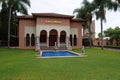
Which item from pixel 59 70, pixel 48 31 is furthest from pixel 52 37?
pixel 59 70

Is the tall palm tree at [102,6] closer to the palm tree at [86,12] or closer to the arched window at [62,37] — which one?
the palm tree at [86,12]

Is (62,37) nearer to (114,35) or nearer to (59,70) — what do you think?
(114,35)

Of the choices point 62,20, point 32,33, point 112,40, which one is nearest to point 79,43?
point 62,20

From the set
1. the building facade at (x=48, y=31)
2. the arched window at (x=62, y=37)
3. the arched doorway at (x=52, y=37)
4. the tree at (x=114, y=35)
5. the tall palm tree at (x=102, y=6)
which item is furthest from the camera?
the tree at (x=114, y=35)

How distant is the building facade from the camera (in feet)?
126

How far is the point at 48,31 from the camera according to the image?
38688 mm

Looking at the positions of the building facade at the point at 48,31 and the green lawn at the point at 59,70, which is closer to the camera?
the green lawn at the point at 59,70

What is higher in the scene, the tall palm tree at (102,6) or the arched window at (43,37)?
the tall palm tree at (102,6)

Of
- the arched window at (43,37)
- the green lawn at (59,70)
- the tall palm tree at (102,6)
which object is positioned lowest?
the green lawn at (59,70)

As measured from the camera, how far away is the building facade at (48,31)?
38.3m

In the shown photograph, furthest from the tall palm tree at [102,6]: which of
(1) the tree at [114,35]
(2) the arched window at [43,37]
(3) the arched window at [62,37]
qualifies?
(1) the tree at [114,35]

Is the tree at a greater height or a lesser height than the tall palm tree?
lesser

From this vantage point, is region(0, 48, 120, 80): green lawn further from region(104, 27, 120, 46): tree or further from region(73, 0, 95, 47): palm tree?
region(104, 27, 120, 46): tree

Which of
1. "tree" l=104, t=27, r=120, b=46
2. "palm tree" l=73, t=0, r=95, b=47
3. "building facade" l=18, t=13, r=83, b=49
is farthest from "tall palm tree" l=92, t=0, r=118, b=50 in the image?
"tree" l=104, t=27, r=120, b=46
